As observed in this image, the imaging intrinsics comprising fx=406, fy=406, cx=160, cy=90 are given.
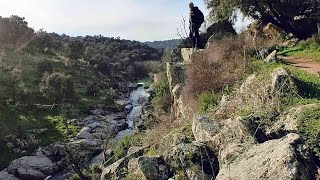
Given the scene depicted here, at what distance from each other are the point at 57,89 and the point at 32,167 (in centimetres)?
2254

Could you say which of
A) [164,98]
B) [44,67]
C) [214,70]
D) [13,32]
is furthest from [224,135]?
[13,32]

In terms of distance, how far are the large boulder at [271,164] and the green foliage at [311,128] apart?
0.46 meters

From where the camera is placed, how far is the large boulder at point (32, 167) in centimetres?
4044

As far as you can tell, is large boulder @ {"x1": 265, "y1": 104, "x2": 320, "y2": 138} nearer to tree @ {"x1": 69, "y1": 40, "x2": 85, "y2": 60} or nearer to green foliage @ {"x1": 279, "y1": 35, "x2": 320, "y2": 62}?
green foliage @ {"x1": 279, "y1": 35, "x2": 320, "y2": 62}

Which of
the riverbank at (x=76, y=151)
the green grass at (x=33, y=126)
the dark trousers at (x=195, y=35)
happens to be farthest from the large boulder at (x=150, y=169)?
the green grass at (x=33, y=126)

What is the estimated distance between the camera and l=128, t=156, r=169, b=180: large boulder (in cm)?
1575

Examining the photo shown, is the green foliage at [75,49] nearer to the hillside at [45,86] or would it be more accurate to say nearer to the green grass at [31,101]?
the hillside at [45,86]

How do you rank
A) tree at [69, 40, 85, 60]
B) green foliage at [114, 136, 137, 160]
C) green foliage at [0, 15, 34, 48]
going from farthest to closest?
green foliage at [0, 15, 34, 48]
tree at [69, 40, 85, 60]
green foliage at [114, 136, 137, 160]

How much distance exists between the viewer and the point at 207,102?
21.0m

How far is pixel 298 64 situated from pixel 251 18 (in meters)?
14.3

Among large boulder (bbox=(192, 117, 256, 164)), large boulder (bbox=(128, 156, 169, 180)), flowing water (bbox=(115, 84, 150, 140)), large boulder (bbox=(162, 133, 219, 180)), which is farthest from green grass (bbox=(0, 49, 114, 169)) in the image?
large boulder (bbox=(192, 117, 256, 164))

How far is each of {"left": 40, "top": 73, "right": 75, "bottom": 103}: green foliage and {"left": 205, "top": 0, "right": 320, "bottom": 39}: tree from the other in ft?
110

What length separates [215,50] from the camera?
26344mm

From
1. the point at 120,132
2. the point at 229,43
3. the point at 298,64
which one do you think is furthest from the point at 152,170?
the point at 120,132
